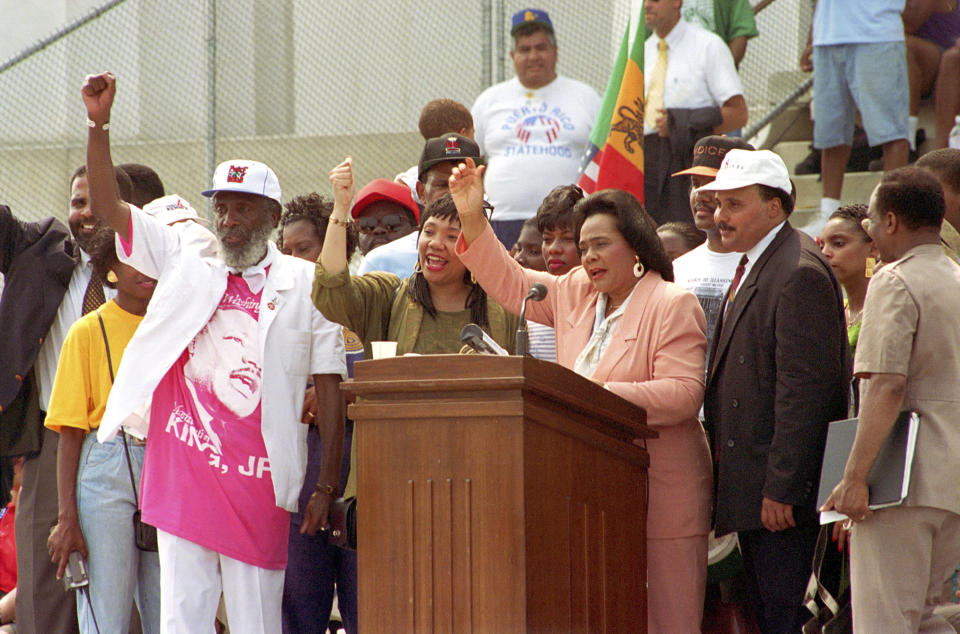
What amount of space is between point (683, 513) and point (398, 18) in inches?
291

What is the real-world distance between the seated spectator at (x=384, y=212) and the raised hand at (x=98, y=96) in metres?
2.23

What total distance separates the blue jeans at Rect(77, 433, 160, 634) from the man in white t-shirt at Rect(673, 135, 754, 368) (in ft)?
8.53

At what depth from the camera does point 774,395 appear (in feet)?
16.8

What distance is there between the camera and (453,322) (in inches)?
216

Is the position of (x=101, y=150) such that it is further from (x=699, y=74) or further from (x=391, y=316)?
(x=699, y=74)

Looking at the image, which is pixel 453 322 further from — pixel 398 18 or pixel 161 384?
pixel 398 18

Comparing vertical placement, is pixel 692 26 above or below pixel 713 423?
above

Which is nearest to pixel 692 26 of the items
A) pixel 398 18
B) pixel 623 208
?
pixel 398 18

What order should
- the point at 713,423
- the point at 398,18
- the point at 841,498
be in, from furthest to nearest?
1. the point at 398,18
2. the point at 713,423
3. the point at 841,498

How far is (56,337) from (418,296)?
1.94 metres

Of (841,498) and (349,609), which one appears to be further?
(349,609)

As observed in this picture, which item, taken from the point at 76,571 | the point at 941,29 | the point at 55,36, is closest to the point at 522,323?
the point at 76,571

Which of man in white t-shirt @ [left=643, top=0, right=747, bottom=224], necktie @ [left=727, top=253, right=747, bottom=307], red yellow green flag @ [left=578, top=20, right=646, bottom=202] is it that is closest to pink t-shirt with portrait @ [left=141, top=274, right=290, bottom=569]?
necktie @ [left=727, top=253, right=747, bottom=307]

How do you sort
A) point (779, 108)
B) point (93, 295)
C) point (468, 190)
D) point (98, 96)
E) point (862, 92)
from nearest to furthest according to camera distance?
point (98, 96), point (468, 190), point (93, 295), point (862, 92), point (779, 108)
